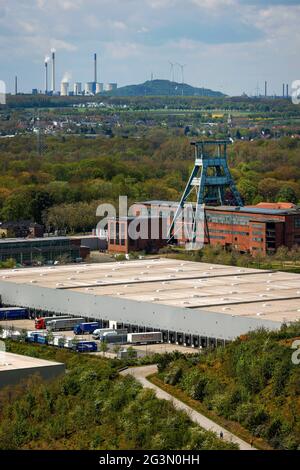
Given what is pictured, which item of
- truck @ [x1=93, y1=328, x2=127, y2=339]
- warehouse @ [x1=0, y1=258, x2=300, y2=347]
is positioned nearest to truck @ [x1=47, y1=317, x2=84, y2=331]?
warehouse @ [x1=0, y1=258, x2=300, y2=347]

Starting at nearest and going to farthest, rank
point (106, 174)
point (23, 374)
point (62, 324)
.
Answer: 1. point (23, 374)
2. point (62, 324)
3. point (106, 174)

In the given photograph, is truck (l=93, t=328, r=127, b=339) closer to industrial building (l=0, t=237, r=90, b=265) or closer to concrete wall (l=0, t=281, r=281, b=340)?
concrete wall (l=0, t=281, r=281, b=340)

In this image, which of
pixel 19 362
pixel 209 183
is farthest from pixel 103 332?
pixel 209 183

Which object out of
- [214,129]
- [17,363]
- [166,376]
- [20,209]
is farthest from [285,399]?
[214,129]

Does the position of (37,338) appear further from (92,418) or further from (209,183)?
(209,183)
